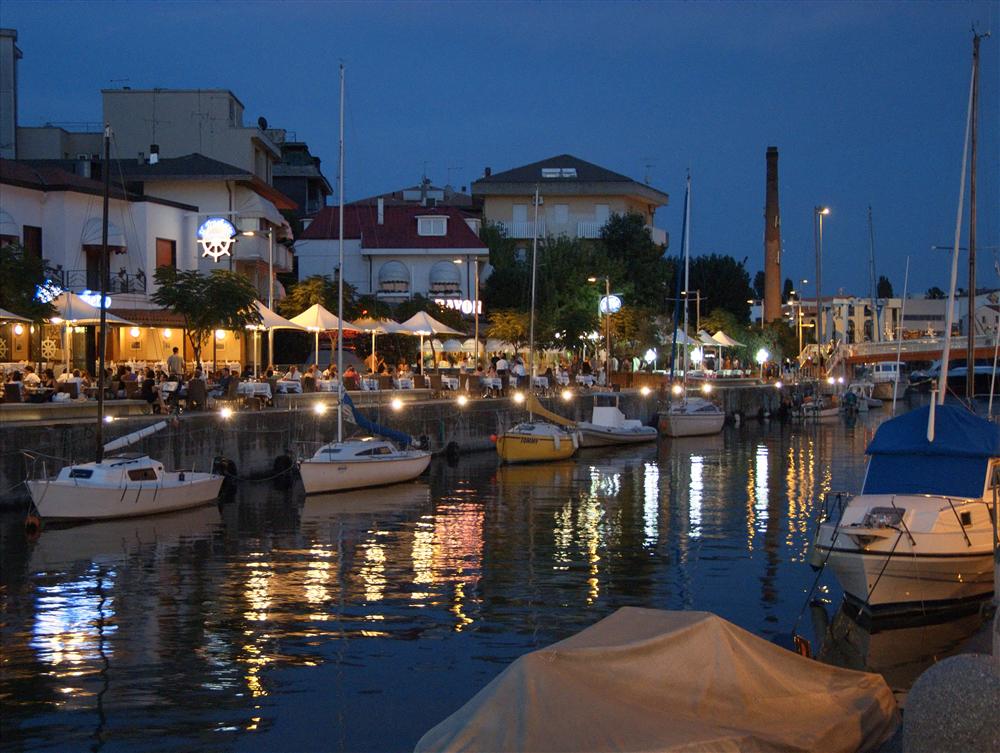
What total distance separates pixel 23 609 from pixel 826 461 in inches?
1469

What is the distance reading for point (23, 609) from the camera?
21.1m

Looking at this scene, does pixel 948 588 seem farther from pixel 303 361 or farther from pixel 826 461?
pixel 303 361

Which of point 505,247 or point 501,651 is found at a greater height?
point 505,247

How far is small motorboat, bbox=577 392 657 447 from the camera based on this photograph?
55781mm

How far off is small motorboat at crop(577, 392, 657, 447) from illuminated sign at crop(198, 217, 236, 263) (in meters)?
17.4

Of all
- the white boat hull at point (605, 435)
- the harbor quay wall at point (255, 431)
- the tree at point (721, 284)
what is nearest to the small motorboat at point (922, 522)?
the harbor quay wall at point (255, 431)

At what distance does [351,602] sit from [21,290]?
20708 millimetres

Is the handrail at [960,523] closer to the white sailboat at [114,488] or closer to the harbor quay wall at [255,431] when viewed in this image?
the white sailboat at [114,488]

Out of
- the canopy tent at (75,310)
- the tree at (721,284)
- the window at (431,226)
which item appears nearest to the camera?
the canopy tent at (75,310)

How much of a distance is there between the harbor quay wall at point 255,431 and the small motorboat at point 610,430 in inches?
83.6

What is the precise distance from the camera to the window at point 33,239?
48.3 m

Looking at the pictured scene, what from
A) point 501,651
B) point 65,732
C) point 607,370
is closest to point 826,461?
point 607,370

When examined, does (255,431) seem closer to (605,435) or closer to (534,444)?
(534,444)

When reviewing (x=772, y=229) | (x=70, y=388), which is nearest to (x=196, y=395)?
(x=70, y=388)
